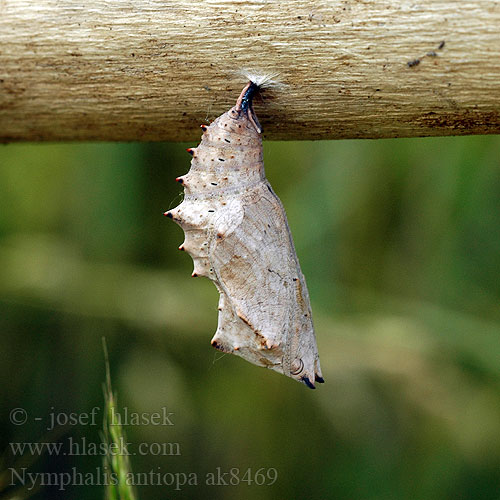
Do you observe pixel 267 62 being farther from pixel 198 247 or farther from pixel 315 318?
pixel 315 318

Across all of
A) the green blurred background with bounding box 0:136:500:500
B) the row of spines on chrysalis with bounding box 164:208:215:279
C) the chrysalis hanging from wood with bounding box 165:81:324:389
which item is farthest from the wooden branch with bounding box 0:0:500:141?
the green blurred background with bounding box 0:136:500:500

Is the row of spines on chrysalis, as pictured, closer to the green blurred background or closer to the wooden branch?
the wooden branch

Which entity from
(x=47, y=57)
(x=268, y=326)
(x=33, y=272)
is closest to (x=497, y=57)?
(x=268, y=326)

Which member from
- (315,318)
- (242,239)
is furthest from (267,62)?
(315,318)

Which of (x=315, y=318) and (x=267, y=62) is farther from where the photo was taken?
(x=315, y=318)

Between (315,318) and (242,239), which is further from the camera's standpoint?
(315,318)

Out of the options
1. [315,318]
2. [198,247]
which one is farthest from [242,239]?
[315,318]

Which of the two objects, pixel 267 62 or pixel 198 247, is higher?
pixel 267 62

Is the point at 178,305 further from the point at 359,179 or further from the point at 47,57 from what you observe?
the point at 47,57

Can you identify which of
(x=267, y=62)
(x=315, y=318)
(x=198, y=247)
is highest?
(x=267, y=62)
